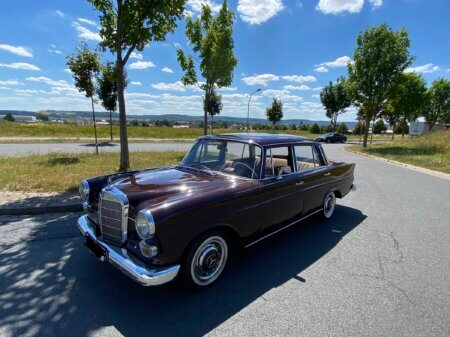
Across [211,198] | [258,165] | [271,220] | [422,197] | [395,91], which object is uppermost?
[395,91]

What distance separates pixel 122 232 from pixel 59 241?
5.89 ft

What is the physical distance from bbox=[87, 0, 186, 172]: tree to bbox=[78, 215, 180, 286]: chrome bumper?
18.7 feet

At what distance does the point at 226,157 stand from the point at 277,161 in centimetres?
73

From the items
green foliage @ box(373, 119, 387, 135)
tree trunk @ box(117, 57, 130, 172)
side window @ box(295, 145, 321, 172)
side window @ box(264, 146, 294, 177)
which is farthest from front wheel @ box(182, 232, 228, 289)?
green foliage @ box(373, 119, 387, 135)

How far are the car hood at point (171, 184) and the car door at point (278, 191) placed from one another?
31cm

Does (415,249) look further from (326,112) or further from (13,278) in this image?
(326,112)

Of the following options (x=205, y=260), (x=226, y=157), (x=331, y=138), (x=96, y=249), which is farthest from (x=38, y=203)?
(x=331, y=138)

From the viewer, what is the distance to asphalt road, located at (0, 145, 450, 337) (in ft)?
7.71

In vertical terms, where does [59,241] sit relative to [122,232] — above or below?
below

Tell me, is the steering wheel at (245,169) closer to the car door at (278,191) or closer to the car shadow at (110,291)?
the car door at (278,191)

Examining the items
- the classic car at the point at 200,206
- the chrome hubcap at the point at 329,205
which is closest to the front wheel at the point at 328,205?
the chrome hubcap at the point at 329,205

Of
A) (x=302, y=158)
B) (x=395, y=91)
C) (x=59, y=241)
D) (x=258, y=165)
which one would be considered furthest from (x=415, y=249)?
(x=395, y=91)

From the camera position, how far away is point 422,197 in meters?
6.91

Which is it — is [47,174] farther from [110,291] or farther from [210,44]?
[210,44]
